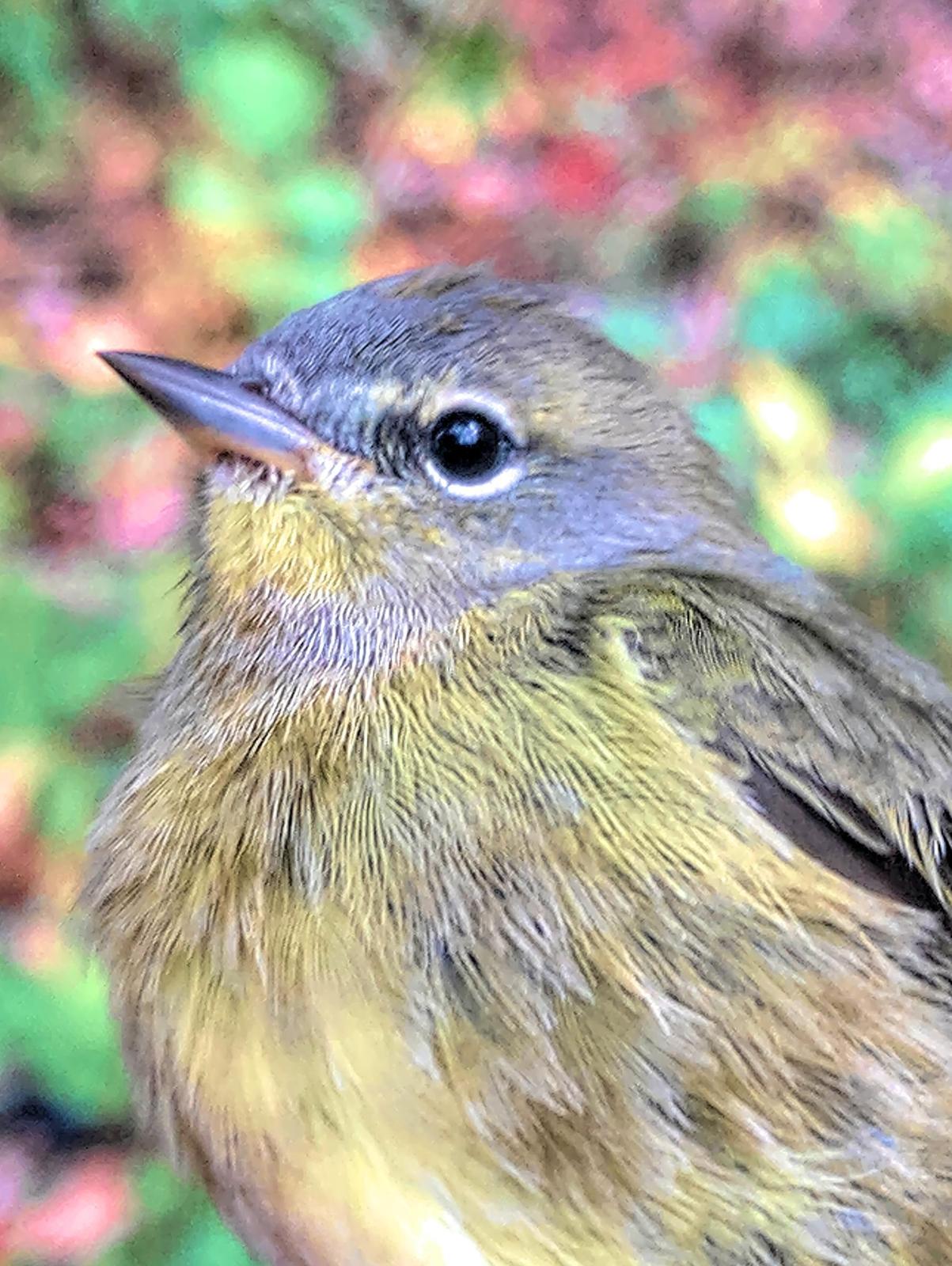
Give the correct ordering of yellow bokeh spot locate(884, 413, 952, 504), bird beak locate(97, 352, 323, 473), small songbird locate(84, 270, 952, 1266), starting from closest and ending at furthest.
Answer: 1. small songbird locate(84, 270, 952, 1266)
2. bird beak locate(97, 352, 323, 473)
3. yellow bokeh spot locate(884, 413, 952, 504)

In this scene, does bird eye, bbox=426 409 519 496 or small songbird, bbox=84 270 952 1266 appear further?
bird eye, bbox=426 409 519 496

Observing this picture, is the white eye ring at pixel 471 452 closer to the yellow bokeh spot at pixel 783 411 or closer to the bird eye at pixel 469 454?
the bird eye at pixel 469 454

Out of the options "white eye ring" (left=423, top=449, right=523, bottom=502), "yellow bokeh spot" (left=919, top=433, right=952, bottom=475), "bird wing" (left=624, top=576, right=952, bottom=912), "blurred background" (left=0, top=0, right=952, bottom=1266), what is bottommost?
"bird wing" (left=624, top=576, right=952, bottom=912)

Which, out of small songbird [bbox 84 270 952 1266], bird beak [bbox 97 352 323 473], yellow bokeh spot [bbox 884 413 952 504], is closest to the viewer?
small songbird [bbox 84 270 952 1266]

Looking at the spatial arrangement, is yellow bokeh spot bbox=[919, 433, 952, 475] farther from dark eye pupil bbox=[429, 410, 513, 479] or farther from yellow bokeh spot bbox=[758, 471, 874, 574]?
dark eye pupil bbox=[429, 410, 513, 479]

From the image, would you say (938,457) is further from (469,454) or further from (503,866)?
(503,866)

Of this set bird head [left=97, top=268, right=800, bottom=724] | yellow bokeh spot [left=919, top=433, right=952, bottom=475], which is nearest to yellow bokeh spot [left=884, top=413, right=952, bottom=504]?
yellow bokeh spot [left=919, top=433, right=952, bottom=475]

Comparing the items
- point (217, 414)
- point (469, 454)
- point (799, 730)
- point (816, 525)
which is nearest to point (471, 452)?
point (469, 454)

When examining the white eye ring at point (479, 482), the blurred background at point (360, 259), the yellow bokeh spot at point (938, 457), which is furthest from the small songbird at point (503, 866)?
the yellow bokeh spot at point (938, 457)

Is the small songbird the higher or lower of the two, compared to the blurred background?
lower
